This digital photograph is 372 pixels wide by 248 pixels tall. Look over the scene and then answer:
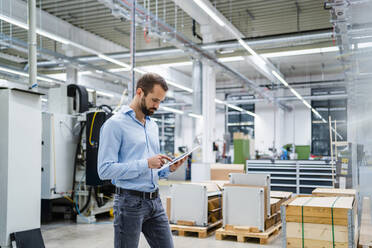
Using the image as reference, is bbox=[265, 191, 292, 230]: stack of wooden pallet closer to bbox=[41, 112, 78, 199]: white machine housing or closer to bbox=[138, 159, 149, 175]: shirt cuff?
bbox=[41, 112, 78, 199]: white machine housing

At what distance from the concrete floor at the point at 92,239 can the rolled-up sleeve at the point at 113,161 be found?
3.12 meters

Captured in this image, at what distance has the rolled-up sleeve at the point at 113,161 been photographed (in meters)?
1.82

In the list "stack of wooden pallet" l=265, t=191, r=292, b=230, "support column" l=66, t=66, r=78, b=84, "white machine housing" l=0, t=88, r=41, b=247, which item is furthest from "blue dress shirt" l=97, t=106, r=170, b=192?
"support column" l=66, t=66, r=78, b=84

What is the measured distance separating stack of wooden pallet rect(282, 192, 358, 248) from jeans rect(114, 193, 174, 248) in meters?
2.00

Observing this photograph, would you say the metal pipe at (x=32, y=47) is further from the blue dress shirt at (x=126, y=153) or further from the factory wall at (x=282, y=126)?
the factory wall at (x=282, y=126)

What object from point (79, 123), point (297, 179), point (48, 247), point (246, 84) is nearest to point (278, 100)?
point (246, 84)

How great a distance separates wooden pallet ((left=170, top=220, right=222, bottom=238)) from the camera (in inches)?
199

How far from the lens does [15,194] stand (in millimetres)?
3891

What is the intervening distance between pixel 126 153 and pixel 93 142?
4.05 metres

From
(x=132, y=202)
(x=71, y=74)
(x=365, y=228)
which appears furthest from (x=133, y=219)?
(x=71, y=74)

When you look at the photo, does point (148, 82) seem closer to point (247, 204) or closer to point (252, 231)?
point (247, 204)

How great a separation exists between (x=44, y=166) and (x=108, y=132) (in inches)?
176

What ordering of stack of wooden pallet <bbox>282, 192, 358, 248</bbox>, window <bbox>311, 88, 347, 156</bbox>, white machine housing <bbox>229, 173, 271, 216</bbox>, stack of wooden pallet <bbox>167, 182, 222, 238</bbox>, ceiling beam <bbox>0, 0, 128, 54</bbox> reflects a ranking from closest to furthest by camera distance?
1. stack of wooden pallet <bbox>282, 192, 358, 248</bbox>
2. white machine housing <bbox>229, 173, 271, 216</bbox>
3. stack of wooden pallet <bbox>167, 182, 222, 238</bbox>
4. ceiling beam <bbox>0, 0, 128, 54</bbox>
5. window <bbox>311, 88, 347, 156</bbox>

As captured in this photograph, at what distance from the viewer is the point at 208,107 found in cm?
1091
